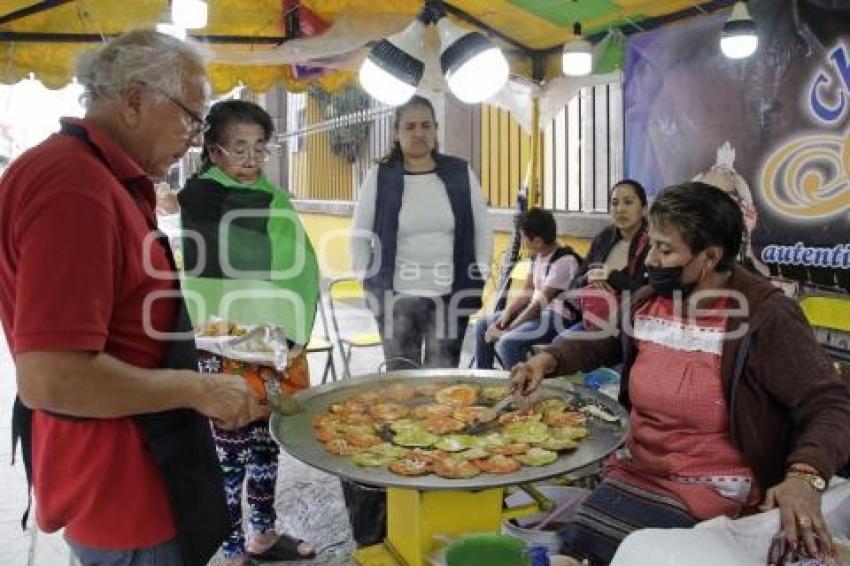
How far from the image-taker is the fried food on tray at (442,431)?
2023 mm

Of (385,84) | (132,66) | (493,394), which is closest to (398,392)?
(493,394)

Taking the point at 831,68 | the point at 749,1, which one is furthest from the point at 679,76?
the point at 831,68

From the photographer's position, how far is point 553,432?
2252 mm

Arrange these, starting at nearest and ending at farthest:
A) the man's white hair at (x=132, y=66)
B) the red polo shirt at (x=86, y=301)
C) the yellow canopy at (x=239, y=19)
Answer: the red polo shirt at (x=86, y=301)
the man's white hair at (x=132, y=66)
the yellow canopy at (x=239, y=19)

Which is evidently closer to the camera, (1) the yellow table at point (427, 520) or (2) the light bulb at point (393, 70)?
(1) the yellow table at point (427, 520)

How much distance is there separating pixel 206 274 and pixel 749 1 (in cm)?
364

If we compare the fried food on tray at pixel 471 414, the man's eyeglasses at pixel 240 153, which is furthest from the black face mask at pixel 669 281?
the man's eyeglasses at pixel 240 153

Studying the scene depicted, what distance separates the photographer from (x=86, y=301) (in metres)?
1.21

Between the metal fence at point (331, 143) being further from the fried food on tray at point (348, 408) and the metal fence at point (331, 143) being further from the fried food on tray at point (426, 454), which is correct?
the fried food on tray at point (426, 454)

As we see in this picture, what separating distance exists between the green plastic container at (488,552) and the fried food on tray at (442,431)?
23 centimetres

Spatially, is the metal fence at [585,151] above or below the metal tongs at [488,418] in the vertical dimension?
above

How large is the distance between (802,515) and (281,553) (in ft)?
7.29

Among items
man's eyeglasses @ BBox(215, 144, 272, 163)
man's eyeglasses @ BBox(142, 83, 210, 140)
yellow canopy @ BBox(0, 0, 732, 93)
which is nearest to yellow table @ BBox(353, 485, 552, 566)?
man's eyeglasses @ BBox(142, 83, 210, 140)

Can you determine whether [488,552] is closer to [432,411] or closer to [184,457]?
[432,411]
